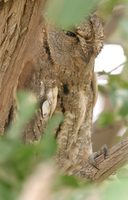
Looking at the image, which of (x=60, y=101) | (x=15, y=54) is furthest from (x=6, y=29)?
(x=60, y=101)

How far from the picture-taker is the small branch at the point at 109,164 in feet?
3.73

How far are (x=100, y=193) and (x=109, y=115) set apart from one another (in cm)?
118

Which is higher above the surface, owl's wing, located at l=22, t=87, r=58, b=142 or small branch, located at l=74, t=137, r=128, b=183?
owl's wing, located at l=22, t=87, r=58, b=142

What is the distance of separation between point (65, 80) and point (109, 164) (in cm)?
47

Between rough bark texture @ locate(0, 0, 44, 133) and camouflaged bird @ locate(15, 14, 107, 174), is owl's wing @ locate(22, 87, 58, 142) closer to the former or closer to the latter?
camouflaged bird @ locate(15, 14, 107, 174)

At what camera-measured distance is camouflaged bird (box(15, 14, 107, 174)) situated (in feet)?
4.32

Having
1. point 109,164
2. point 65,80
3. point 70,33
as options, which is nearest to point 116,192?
point 109,164

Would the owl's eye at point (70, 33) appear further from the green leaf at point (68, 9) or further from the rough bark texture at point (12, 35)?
the green leaf at point (68, 9)

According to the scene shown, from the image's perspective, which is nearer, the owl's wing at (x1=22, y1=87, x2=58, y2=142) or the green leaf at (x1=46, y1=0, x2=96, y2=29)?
the green leaf at (x1=46, y1=0, x2=96, y2=29)

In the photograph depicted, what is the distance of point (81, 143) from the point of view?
1721 mm

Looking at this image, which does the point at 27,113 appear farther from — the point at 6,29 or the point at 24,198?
the point at 6,29

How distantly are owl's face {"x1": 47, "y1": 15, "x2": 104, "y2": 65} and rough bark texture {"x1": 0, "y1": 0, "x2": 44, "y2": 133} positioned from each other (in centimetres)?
36

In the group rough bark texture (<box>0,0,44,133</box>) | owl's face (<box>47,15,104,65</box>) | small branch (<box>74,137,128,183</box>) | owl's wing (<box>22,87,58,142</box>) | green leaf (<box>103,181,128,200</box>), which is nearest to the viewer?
green leaf (<box>103,181,128,200</box>)

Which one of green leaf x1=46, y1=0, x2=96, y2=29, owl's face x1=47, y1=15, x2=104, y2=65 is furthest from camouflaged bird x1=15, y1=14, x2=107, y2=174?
green leaf x1=46, y1=0, x2=96, y2=29
